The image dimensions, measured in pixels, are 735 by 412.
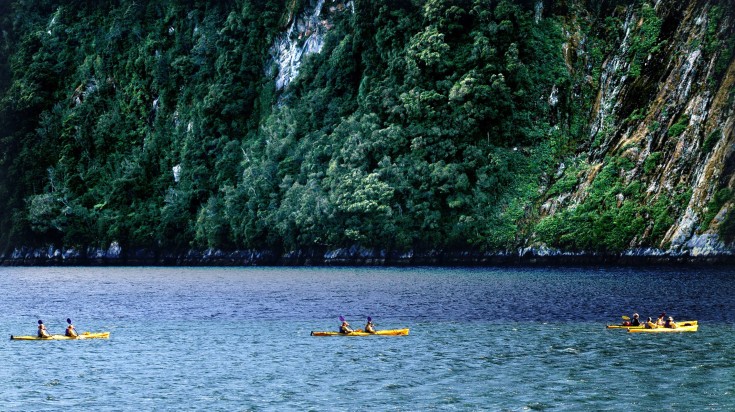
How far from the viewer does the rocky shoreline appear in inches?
3898

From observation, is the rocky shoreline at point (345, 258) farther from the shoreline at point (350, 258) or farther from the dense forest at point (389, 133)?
the dense forest at point (389, 133)

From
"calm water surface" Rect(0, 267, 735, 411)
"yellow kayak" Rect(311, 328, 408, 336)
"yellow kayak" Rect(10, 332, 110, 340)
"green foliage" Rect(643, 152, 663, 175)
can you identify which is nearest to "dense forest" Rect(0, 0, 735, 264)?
"green foliage" Rect(643, 152, 663, 175)

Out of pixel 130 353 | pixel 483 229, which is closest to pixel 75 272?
pixel 483 229

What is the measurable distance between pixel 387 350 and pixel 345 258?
2725 inches

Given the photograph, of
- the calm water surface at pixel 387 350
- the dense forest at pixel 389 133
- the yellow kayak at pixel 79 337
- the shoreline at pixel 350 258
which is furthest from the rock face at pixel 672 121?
the yellow kayak at pixel 79 337

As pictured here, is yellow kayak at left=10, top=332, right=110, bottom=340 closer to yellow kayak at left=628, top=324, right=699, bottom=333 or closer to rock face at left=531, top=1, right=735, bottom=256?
yellow kayak at left=628, top=324, right=699, bottom=333

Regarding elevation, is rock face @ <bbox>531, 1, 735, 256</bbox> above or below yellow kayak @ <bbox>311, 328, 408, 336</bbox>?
above

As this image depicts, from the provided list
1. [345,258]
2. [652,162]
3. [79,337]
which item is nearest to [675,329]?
[79,337]

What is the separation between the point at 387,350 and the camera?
47938 millimetres

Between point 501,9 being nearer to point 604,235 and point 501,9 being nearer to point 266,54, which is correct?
point 604,235

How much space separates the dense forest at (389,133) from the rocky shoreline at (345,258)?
84cm

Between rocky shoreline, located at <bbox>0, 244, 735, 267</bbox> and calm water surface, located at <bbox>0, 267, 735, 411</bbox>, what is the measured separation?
1357cm

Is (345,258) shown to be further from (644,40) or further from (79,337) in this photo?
(79,337)

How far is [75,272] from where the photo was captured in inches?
4929
